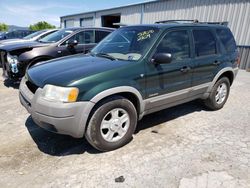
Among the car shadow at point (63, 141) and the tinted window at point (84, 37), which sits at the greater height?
the tinted window at point (84, 37)

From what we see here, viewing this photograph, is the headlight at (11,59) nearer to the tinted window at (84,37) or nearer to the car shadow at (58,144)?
the tinted window at (84,37)

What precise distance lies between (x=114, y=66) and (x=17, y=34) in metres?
19.9

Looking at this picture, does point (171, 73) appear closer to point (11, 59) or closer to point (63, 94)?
point (63, 94)

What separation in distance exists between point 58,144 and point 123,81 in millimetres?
1414

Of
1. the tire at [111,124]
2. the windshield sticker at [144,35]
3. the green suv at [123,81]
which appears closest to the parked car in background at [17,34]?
the green suv at [123,81]

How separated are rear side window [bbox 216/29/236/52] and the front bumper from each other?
131 inches

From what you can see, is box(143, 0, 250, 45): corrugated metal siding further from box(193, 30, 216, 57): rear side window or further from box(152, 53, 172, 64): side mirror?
box(152, 53, 172, 64): side mirror

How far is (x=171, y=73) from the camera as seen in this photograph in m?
3.64

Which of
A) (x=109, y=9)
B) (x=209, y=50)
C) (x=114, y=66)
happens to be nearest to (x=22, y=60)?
(x=114, y=66)

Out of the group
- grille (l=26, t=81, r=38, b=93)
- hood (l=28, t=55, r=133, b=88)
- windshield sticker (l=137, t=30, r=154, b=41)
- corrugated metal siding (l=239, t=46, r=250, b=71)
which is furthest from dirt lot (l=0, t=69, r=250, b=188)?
corrugated metal siding (l=239, t=46, r=250, b=71)

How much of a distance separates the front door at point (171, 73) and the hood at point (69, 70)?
0.53 metres

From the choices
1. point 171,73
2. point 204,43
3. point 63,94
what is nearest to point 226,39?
point 204,43

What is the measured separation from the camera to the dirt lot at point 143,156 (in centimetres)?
263

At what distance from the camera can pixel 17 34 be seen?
19.9 metres
